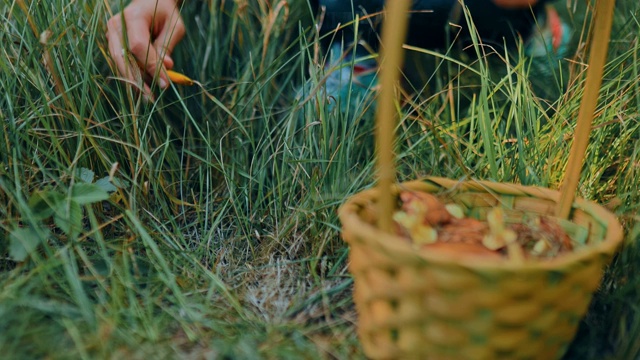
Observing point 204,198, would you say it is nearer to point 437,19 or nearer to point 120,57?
point 120,57

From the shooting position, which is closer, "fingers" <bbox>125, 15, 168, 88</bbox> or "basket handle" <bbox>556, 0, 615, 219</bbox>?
"basket handle" <bbox>556, 0, 615, 219</bbox>

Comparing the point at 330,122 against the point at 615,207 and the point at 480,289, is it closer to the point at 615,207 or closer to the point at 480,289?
the point at 615,207

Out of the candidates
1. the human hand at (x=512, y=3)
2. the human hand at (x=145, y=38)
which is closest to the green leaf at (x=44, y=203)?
the human hand at (x=145, y=38)

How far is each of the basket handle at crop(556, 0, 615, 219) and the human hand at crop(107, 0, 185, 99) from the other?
56cm

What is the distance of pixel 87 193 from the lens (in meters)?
0.86

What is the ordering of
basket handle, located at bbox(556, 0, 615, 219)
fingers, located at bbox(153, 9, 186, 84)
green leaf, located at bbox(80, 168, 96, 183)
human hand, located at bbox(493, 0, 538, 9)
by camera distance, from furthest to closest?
human hand, located at bbox(493, 0, 538, 9), fingers, located at bbox(153, 9, 186, 84), green leaf, located at bbox(80, 168, 96, 183), basket handle, located at bbox(556, 0, 615, 219)

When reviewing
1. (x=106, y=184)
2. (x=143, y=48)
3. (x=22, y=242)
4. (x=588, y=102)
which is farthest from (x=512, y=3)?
(x=22, y=242)

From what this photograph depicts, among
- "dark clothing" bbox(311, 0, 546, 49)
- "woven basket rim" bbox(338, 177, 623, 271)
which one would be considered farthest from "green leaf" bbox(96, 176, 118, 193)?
"dark clothing" bbox(311, 0, 546, 49)

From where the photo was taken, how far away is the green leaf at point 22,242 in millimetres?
810

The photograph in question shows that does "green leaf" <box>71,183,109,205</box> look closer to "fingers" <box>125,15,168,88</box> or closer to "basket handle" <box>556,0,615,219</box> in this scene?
"fingers" <box>125,15,168,88</box>

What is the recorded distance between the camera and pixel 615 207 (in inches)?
35.3

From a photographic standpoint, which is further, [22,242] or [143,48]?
[143,48]

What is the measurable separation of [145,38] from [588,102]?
640 millimetres

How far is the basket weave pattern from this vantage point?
1.96ft
